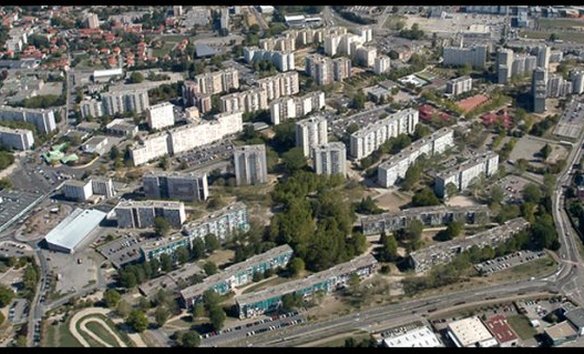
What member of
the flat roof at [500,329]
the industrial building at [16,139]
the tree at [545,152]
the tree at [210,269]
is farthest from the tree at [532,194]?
the industrial building at [16,139]

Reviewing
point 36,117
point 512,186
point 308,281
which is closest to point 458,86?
point 512,186

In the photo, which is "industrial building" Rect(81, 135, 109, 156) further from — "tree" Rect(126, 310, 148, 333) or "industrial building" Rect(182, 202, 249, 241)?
"tree" Rect(126, 310, 148, 333)

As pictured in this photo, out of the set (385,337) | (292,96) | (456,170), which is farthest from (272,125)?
(385,337)

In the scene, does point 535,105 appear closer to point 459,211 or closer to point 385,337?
point 459,211

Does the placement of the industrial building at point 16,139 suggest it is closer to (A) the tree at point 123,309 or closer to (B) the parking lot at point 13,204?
(B) the parking lot at point 13,204

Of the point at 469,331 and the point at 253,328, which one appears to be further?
the point at 253,328

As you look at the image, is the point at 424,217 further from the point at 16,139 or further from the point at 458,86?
the point at 16,139
